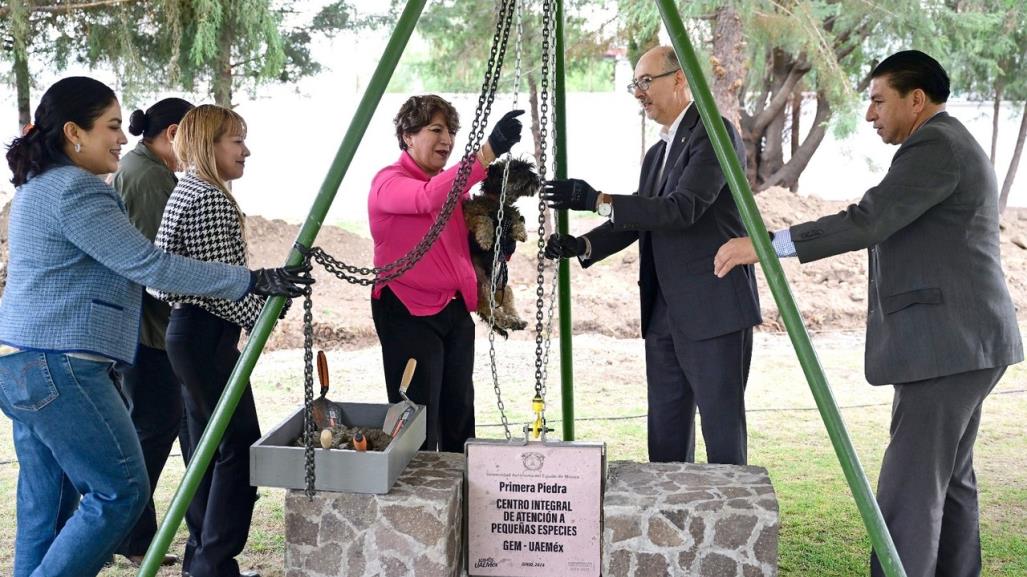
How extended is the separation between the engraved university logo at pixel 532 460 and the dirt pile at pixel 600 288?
5890 millimetres

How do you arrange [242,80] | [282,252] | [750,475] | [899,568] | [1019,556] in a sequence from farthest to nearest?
1. [282,252]
2. [242,80]
3. [1019,556]
4. [750,475]
5. [899,568]

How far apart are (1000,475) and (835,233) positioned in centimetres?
274

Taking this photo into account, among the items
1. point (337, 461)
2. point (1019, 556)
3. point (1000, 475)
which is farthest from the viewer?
point (1000, 475)

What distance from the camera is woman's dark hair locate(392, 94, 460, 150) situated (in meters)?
3.62

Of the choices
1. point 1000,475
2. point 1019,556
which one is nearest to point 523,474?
point 1019,556

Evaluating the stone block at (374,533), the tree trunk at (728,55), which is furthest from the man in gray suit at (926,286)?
the tree trunk at (728,55)

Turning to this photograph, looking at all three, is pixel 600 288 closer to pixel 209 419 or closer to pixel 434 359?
pixel 434 359

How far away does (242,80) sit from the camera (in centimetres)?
888

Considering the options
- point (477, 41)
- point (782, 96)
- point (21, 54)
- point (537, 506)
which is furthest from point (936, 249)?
point (782, 96)

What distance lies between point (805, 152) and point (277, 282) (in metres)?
11.3

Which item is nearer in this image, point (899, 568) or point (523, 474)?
point (899, 568)

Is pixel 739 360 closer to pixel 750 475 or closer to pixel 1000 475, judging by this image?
pixel 750 475

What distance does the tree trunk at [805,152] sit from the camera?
12.8 metres

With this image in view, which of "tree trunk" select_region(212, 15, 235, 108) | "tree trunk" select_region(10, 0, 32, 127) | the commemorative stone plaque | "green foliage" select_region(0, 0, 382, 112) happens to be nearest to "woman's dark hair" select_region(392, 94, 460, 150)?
the commemorative stone plaque
